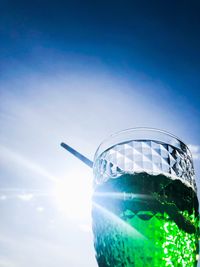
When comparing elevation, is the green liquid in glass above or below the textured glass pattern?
below

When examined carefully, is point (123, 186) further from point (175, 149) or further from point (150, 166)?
point (175, 149)

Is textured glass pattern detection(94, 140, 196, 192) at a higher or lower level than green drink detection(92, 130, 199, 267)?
higher

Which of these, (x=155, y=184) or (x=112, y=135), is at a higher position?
(x=112, y=135)

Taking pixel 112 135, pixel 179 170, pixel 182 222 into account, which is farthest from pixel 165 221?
pixel 112 135

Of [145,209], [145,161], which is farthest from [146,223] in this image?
[145,161]

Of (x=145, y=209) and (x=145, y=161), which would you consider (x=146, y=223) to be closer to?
(x=145, y=209)

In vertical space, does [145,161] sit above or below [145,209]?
above
